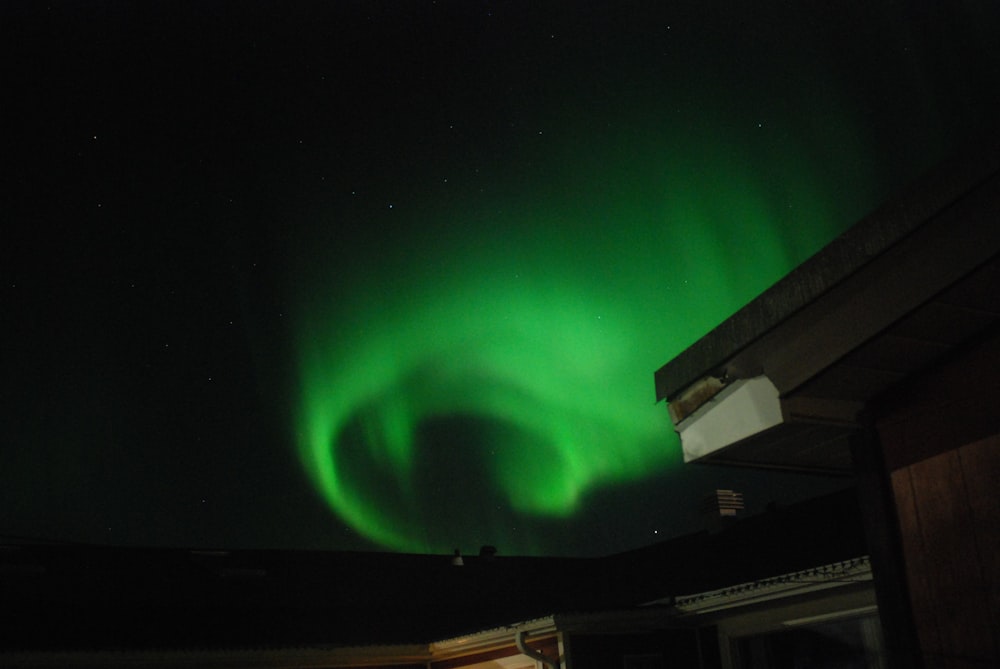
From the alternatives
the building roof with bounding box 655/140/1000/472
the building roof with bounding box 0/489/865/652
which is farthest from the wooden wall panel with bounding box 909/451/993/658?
the building roof with bounding box 0/489/865/652

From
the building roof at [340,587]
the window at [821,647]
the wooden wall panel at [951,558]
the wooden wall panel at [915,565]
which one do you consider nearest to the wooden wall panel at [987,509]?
the wooden wall panel at [951,558]

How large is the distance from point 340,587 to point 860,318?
49.6 ft

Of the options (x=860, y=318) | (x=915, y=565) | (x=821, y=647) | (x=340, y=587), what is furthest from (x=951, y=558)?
(x=340, y=587)

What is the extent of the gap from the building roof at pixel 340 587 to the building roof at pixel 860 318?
22.2ft

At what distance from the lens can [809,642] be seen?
9.94m

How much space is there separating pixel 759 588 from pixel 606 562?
7437 millimetres

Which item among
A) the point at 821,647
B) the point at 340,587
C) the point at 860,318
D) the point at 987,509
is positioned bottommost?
the point at 821,647

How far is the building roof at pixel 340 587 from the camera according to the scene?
12.1m

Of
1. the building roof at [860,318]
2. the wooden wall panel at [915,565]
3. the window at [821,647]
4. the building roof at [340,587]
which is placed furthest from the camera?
the building roof at [340,587]

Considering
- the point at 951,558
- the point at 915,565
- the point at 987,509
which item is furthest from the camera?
the point at 915,565

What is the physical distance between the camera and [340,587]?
17172 mm

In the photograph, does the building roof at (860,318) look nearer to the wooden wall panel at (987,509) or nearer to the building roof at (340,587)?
the wooden wall panel at (987,509)

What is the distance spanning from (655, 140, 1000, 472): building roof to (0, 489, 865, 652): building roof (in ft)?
22.2

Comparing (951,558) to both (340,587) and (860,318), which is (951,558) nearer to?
(860,318)
